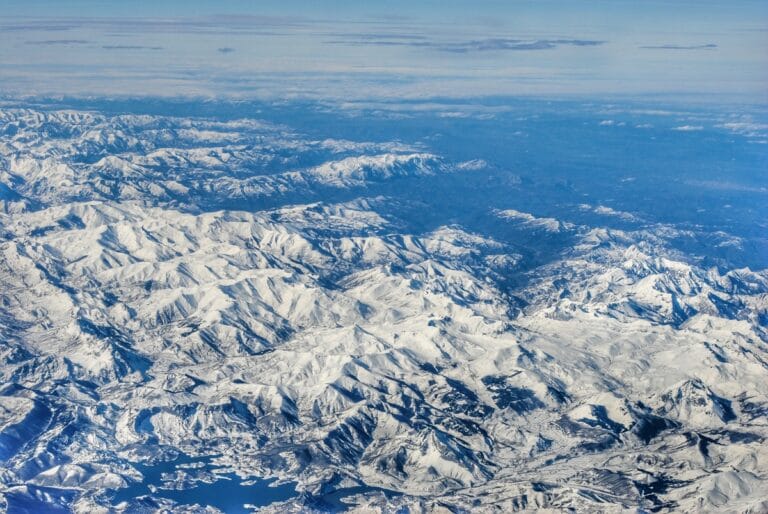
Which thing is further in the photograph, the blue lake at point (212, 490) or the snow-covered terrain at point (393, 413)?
the snow-covered terrain at point (393, 413)

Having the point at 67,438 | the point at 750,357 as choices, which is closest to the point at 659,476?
the point at 750,357

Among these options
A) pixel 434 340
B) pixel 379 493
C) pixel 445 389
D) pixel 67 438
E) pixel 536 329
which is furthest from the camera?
pixel 536 329

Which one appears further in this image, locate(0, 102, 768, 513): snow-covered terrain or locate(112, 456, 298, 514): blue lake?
locate(0, 102, 768, 513): snow-covered terrain

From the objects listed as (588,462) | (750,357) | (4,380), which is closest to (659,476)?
(588,462)

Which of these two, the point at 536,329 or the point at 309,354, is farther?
the point at 536,329

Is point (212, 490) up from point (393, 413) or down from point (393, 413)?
down

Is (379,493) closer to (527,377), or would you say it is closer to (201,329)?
(527,377)

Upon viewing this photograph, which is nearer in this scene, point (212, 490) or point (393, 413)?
point (212, 490)

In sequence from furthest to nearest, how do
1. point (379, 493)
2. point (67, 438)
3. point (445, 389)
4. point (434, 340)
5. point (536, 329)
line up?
point (536, 329)
point (434, 340)
point (445, 389)
point (67, 438)
point (379, 493)

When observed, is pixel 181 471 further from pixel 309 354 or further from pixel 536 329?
pixel 536 329
